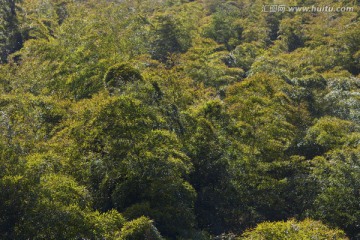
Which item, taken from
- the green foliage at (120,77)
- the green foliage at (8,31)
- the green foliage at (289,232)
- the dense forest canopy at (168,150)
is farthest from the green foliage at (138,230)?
the green foliage at (8,31)

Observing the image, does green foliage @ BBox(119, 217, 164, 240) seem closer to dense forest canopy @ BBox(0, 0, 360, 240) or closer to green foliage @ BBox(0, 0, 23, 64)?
dense forest canopy @ BBox(0, 0, 360, 240)

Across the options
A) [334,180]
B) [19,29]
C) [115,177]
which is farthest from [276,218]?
[19,29]

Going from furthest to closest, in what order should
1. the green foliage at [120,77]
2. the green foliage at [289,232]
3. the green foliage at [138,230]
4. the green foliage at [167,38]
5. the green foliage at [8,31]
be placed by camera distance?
the green foliage at [167,38] → the green foliage at [8,31] → the green foliage at [120,77] → the green foliage at [289,232] → the green foliage at [138,230]

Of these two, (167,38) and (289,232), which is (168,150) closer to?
(289,232)

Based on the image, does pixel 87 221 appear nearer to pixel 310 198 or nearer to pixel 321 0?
pixel 310 198

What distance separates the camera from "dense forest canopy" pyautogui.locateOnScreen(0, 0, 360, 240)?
20.8 m

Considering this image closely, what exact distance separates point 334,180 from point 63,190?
1781 cm

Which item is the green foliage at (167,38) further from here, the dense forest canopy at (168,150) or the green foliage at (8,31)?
the green foliage at (8,31)

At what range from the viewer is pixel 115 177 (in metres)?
24.2

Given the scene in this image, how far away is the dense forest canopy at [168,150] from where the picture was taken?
20.8 metres

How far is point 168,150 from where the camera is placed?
84.3 feet

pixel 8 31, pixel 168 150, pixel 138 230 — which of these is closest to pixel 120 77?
pixel 168 150

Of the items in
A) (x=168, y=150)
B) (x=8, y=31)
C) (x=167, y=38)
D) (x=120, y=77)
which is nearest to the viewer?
(x=168, y=150)

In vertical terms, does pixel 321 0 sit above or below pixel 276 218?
above
